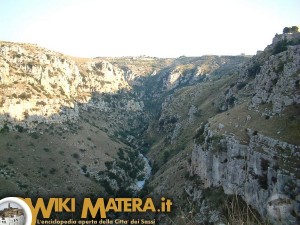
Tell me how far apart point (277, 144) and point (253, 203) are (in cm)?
883

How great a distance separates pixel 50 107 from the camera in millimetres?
117125

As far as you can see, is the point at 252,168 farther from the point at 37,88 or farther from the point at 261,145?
the point at 37,88

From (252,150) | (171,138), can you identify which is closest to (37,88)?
(171,138)

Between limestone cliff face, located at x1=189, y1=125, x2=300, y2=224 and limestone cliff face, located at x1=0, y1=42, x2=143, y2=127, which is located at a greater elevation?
limestone cliff face, located at x1=0, y1=42, x2=143, y2=127

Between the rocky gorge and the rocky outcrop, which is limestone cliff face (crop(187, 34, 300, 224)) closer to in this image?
the rocky outcrop

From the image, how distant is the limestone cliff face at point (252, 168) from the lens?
43531 mm

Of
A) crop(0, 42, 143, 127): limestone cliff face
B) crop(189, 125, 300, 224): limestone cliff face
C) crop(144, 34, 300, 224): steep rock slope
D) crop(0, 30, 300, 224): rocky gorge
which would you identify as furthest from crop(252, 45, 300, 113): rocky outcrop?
crop(0, 42, 143, 127): limestone cliff face

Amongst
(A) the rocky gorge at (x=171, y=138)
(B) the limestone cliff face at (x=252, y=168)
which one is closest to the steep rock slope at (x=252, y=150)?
(B) the limestone cliff face at (x=252, y=168)

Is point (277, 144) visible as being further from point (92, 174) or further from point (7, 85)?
point (7, 85)

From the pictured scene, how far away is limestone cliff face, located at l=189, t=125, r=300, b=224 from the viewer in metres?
43.5

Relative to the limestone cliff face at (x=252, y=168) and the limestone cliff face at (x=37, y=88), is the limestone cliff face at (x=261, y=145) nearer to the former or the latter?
the limestone cliff face at (x=252, y=168)

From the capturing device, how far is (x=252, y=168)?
50.9 m

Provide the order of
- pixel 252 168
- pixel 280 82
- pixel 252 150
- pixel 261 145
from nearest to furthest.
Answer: pixel 252 168 < pixel 261 145 < pixel 252 150 < pixel 280 82

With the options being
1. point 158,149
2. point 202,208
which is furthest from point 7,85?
A: point 202,208
